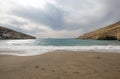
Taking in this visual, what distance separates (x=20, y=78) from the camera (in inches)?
229

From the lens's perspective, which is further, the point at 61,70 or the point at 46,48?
the point at 46,48

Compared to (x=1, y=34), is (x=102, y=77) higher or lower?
lower

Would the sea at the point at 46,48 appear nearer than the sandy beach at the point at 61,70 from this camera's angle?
No

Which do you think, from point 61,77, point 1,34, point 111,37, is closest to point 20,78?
point 61,77

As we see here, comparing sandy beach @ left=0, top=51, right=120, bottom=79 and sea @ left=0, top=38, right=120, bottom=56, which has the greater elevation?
sea @ left=0, top=38, right=120, bottom=56

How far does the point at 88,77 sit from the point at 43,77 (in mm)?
1921

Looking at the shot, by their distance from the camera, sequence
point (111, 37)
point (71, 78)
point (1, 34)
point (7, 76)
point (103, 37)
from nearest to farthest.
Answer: point (71, 78) → point (7, 76) → point (111, 37) → point (103, 37) → point (1, 34)

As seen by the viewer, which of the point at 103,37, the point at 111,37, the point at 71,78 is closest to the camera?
the point at 71,78

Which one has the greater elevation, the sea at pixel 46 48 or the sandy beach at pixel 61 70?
the sea at pixel 46 48

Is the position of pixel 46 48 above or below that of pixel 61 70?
above

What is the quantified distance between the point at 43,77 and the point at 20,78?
96cm

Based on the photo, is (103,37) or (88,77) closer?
(88,77)

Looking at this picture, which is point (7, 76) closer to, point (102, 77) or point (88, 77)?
point (88, 77)

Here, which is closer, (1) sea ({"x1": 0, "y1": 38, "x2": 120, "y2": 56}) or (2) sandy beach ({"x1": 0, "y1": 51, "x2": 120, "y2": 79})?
(2) sandy beach ({"x1": 0, "y1": 51, "x2": 120, "y2": 79})
